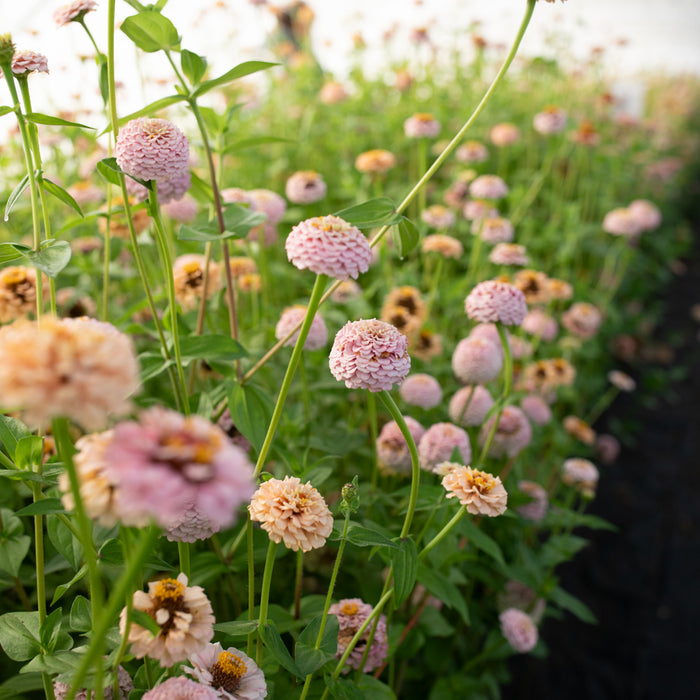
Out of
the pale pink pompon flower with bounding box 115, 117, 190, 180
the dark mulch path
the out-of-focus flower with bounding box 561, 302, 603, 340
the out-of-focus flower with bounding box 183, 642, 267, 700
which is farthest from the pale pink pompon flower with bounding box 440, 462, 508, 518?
the out-of-focus flower with bounding box 561, 302, 603, 340

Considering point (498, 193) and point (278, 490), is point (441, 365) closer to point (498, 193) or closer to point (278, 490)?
point (498, 193)

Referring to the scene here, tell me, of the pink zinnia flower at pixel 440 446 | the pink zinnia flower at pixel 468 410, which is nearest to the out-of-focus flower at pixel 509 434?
the pink zinnia flower at pixel 468 410

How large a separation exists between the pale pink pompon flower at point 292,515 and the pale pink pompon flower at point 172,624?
0.30 feet

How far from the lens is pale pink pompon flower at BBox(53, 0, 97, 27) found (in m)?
0.70

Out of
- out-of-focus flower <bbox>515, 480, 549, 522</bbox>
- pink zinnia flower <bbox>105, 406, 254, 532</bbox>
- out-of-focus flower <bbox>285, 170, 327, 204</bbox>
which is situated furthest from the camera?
out-of-focus flower <bbox>285, 170, 327, 204</bbox>

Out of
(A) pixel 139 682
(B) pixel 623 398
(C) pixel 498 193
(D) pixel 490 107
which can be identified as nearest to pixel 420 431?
(A) pixel 139 682

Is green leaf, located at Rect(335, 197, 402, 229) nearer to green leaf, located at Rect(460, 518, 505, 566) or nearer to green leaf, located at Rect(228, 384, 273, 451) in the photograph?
green leaf, located at Rect(228, 384, 273, 451)

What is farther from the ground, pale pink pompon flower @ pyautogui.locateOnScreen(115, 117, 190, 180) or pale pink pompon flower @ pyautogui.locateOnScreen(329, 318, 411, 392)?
pale pink pompon flower @ pyautogui.locateOnScreen(115, 117, 190, 180)

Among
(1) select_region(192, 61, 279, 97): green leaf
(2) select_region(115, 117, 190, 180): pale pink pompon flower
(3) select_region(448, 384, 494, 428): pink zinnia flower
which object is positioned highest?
(1) select_region(192, 61, 279, 97): green leaf

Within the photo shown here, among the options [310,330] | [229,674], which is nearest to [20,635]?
[229,674]

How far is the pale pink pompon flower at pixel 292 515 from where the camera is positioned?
1.77 ft

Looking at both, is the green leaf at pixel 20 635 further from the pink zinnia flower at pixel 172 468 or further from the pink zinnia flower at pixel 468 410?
the pink zinnia flower at pixel 468 410

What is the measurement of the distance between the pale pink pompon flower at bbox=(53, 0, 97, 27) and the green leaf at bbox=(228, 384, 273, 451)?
480 mm

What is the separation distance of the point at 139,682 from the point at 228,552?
204 millimetres
